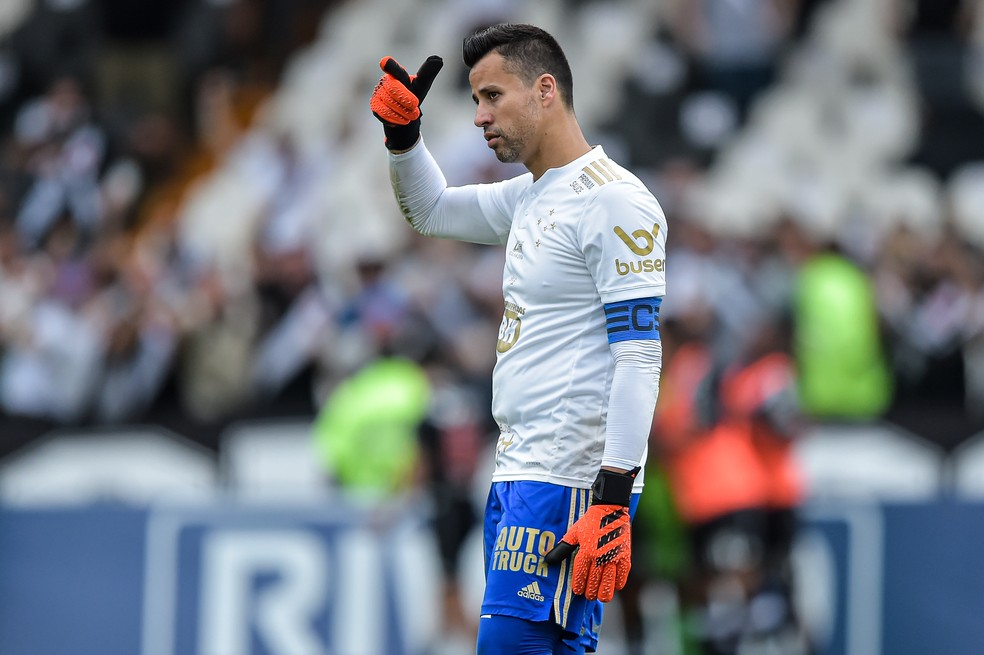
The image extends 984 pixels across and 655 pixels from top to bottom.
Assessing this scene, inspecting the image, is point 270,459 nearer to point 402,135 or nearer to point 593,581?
point 402,135

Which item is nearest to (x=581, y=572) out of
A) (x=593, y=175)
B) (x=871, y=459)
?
(x=593, y=175)

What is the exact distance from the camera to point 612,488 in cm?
502

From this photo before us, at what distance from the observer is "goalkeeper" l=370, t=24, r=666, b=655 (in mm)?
5062

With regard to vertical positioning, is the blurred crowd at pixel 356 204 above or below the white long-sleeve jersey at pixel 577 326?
above

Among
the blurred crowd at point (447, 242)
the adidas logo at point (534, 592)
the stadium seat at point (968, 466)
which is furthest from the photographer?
the blurred crowd at point (447, 242)

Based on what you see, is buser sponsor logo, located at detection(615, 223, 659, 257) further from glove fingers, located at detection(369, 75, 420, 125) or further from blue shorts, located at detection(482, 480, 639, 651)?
glove fingers, located at detection(369, 75, 420, 125)

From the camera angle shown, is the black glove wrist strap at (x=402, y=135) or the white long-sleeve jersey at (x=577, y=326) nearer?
the white long-sleeve jersey at (x=577, y=326)

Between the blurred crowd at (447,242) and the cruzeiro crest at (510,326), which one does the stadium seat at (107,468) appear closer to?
the blurred crowd at (447,242)

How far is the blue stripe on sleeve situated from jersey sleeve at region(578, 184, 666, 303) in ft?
0.07

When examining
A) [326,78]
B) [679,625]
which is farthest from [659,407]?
[326,78]

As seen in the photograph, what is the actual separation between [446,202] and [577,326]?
0.81 meters

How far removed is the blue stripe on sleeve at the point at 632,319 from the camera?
507 cm

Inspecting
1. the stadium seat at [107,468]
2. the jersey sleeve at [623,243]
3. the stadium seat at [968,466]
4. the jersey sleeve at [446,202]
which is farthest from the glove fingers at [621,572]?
the stadium seat at [107,468]

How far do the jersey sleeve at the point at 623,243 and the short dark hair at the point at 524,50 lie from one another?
441mm
